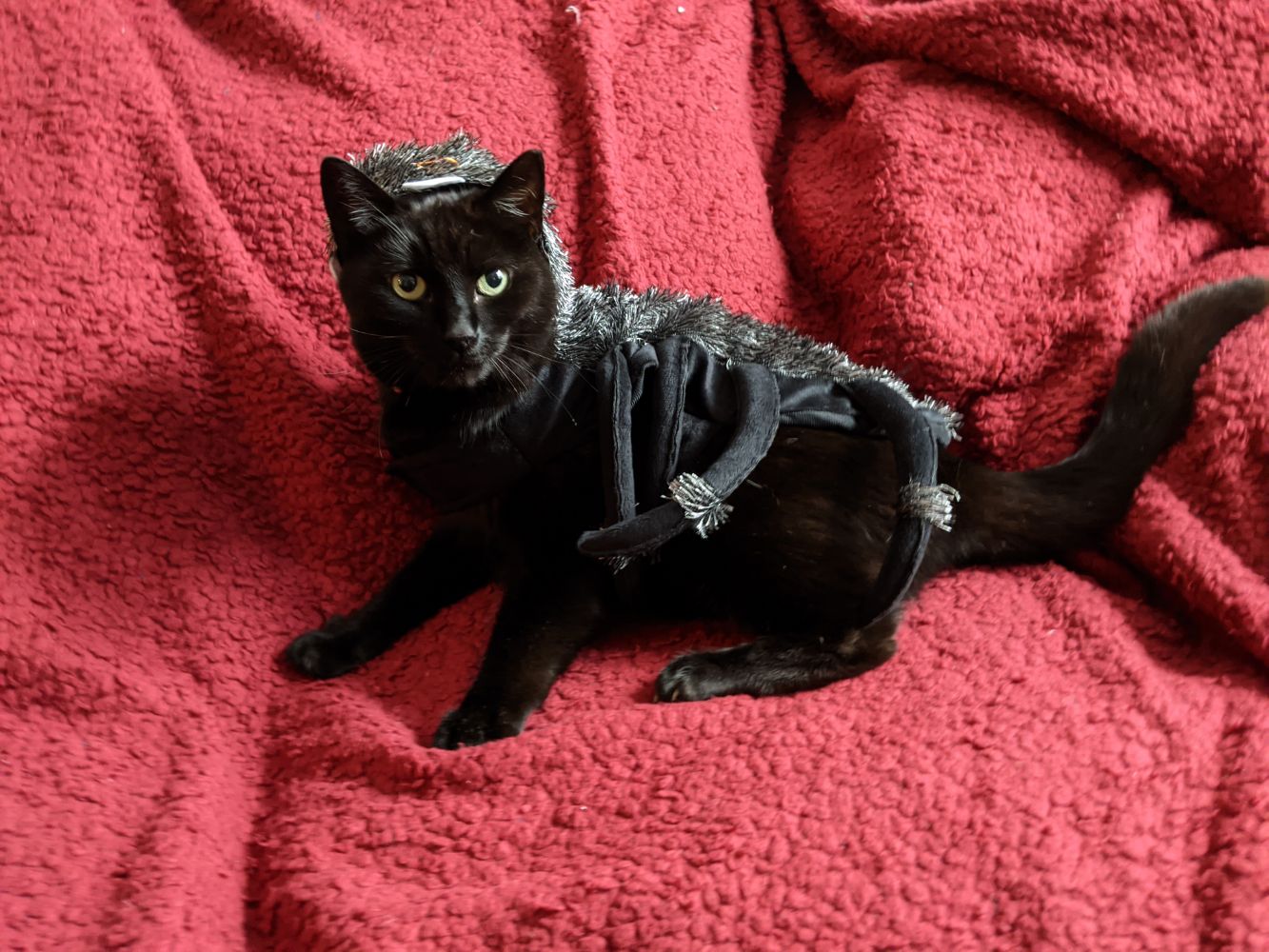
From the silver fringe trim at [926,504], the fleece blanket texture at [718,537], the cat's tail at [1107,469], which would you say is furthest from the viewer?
the cat's tail at [1107,469]

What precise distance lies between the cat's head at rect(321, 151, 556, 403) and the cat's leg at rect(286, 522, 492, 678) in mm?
210

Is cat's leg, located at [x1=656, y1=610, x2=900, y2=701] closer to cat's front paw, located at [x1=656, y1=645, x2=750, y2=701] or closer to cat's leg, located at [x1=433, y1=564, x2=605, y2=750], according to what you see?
cat's front paw, located at [x1=656, y1=645, x2=750, y2=701]

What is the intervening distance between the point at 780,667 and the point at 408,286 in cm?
53

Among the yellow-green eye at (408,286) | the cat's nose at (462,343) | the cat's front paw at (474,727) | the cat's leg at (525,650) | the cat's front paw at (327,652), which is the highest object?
the yellow-green eye at (408,286)

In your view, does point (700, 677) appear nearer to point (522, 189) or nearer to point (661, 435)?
point (661, 435)

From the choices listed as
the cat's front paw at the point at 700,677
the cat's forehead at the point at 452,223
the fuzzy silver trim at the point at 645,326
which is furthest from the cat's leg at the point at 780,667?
the cat's forehead at the point at 452,223

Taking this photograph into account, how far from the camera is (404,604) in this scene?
1.06 m

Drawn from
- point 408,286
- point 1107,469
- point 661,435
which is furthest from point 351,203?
point 1107,469

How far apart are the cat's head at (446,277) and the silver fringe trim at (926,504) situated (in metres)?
0.40

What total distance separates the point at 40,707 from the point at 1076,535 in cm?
105

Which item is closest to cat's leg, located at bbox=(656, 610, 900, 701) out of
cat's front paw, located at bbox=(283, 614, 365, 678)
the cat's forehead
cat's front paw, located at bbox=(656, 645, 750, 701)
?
cat's front paw, located at bbox=(656, 645, 750, 701)

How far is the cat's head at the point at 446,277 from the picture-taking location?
0.89 meters

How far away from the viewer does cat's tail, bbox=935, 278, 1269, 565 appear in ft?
3.10

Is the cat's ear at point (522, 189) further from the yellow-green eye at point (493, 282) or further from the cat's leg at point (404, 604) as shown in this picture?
the cat's leg at point (404, 604)
